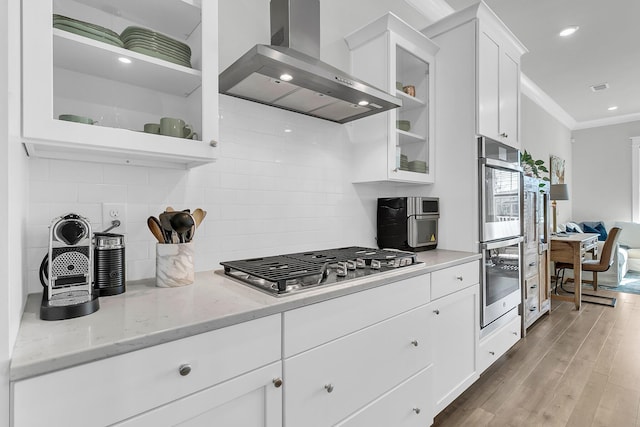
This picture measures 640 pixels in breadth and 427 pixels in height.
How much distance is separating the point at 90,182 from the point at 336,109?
1.26 meters

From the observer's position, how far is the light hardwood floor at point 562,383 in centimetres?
198

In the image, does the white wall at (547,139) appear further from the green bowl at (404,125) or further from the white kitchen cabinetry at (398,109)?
the green bowl at (404,125)

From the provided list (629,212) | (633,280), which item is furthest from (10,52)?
(629,212)

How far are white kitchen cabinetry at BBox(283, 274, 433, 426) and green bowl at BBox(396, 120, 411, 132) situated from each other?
40.9 inches

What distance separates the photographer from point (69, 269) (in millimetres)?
980

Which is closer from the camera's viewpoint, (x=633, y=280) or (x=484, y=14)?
(x=484, y=14)

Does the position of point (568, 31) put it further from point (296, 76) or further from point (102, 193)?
point (102, 193)

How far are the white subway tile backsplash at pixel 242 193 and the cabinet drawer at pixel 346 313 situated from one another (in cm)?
67

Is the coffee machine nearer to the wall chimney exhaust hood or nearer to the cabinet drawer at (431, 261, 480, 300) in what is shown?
the wall chimney exhaust hood

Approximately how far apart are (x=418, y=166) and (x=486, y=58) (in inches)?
35.4

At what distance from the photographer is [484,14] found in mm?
2285

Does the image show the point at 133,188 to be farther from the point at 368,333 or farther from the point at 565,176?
the point at 565,176

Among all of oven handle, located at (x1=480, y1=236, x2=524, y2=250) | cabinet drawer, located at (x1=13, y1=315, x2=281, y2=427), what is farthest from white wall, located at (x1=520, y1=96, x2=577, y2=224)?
cabinet drawer, located at (x1=13, y1=315, x2=281, y2=427)

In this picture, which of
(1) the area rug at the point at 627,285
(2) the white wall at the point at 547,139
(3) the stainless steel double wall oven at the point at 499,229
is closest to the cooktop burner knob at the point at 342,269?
(3) the stainless steel double wall oven at the point at 499,229
